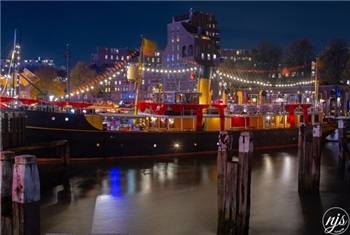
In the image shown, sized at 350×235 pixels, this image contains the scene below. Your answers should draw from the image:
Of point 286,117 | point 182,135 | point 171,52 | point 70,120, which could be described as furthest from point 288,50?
point 70,120

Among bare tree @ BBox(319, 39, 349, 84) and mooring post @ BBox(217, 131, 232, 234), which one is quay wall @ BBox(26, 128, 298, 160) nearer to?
mooring post @ BBox(217, 131, 232, 234)

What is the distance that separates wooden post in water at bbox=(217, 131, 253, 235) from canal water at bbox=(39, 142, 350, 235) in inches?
78.2

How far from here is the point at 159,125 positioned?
100 feet

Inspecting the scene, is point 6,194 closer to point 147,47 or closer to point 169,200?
point 169,200

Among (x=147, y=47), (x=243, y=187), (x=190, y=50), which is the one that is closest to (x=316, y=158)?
(x=243, y=187)

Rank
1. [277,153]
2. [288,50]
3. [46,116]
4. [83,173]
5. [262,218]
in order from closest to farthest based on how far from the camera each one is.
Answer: [262,218]
[83,173]
[46,116]
[277,153]
[288,50]

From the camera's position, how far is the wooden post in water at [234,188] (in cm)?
1155

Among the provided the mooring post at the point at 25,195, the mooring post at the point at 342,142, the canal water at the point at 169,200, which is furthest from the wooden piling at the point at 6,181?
the mooring post at the point at 342,142

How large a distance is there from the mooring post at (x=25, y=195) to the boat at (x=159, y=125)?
60.3 ft

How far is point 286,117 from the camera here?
123ft

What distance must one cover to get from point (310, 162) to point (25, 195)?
1295 centimetres

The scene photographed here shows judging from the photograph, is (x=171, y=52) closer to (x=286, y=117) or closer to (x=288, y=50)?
(x=288, y=50)

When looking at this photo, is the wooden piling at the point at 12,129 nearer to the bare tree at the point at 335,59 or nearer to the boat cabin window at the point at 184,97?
the boat cabin window at the point at 184,97

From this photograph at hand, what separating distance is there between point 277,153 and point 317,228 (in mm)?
19264
